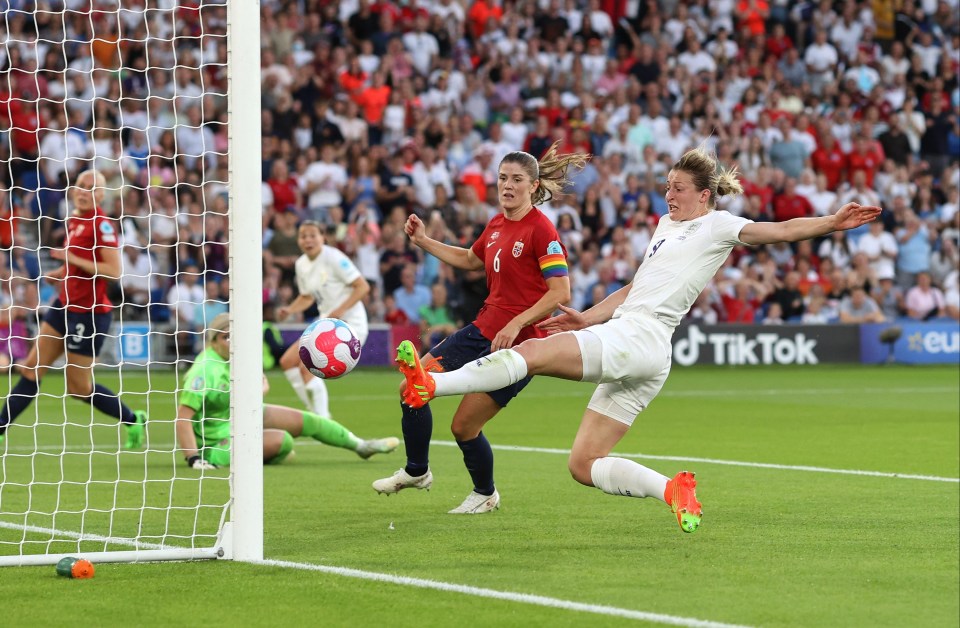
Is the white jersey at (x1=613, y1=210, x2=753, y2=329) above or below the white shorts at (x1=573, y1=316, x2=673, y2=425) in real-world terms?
above

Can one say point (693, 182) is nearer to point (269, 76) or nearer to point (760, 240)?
point (760, 240)

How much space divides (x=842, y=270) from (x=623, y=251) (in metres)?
4.62

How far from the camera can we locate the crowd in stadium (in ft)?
72.5

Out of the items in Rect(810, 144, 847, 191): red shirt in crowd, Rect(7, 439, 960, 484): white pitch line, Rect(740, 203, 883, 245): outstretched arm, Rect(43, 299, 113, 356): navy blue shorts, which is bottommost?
Rect(7, 439, 960, 484): white pitch line

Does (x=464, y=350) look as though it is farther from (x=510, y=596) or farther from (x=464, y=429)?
(x=510, y=596)

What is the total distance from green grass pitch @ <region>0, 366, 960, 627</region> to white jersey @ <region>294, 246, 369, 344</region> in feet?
3.74

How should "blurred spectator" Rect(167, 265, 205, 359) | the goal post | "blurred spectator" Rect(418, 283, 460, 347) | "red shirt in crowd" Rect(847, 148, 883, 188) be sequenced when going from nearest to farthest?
the goal post → "blurred spectator" Rect(167, 265, 205, 359) → "blurred spectator" Rect(418, 283, 460, 347) → "red shirt in crowd" Rect(847, 148, 883, 188)

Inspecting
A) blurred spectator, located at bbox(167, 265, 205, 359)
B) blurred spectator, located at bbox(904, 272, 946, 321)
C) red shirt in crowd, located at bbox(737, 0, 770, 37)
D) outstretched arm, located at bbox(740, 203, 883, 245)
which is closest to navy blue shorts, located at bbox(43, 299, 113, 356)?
outstretched arm, located at bbox(740, 203, 883, 245)

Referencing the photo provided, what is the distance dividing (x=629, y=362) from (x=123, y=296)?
3.23 m

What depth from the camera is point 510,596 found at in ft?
19.0

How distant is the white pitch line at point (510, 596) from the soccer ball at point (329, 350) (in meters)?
1.19

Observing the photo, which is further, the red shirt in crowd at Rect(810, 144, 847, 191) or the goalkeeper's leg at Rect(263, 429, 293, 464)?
the red shirt in crowd at Rect(810, 144, 847, 191)

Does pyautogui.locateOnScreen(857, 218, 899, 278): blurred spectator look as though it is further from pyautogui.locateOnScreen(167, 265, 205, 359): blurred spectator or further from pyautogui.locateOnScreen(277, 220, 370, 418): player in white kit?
pyautogui.locateOnScreen(277, 220, 370, 418): player in white kit

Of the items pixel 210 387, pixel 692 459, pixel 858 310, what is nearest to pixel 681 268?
pixel 692 459
